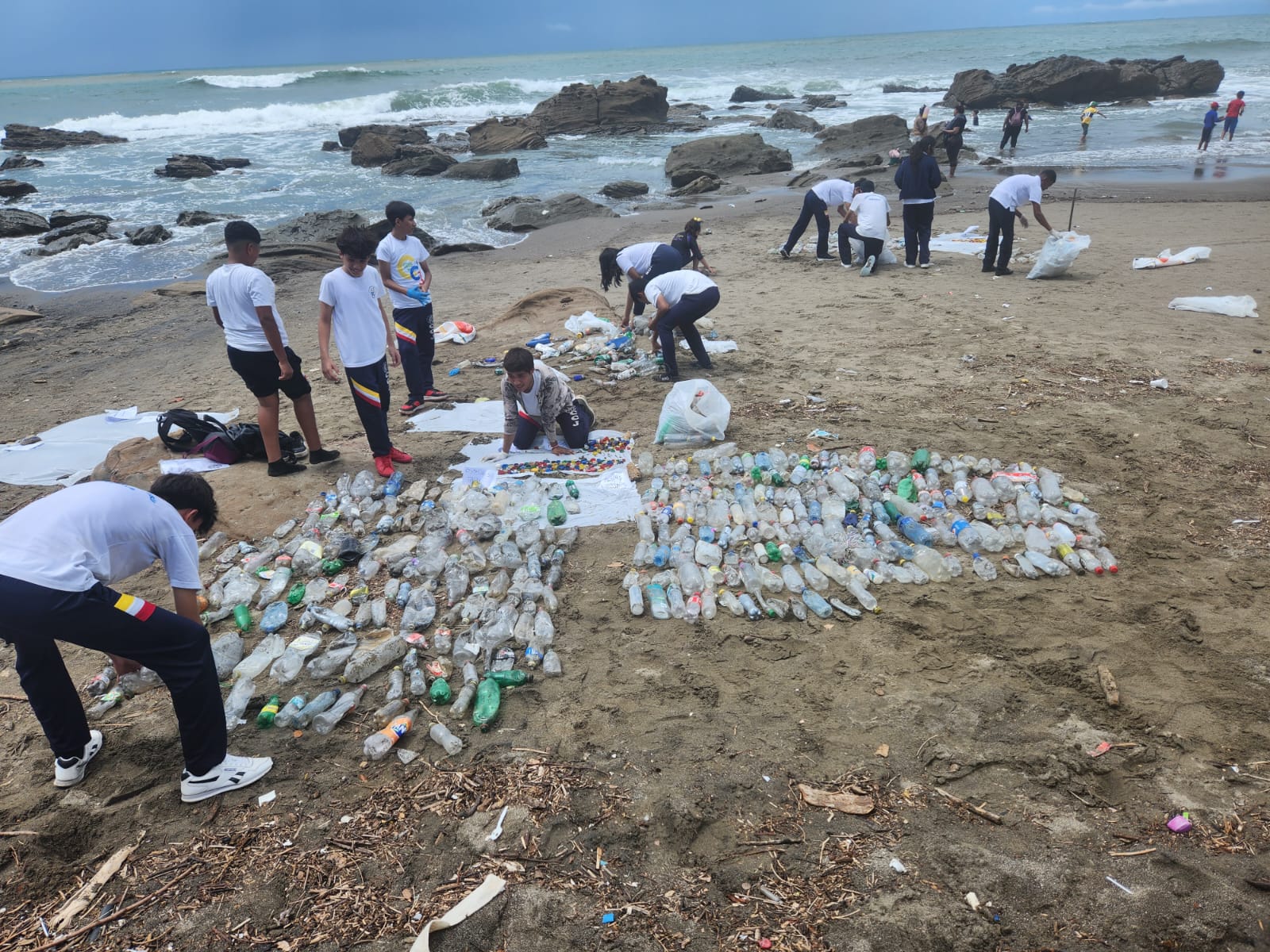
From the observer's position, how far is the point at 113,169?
28.2m

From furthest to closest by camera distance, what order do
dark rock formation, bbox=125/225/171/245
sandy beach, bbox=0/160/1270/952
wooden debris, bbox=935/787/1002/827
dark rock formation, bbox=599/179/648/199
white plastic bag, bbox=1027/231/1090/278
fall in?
dark rock formation, bbox=599/179/648/199 < dark rock formation, bbox=125/225/171/245 < white plastic bag, bbox=1027/231/1090/278 < wooden debris, bbox=935/787/1002/827 < sandy beach, bbox=0/160/1270/952

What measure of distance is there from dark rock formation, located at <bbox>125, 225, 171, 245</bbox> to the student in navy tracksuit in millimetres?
15550

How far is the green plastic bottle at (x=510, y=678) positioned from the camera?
365 centimetres

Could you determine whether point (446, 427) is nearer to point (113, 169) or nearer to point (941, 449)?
point (941, 449)

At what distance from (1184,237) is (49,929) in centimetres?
1420

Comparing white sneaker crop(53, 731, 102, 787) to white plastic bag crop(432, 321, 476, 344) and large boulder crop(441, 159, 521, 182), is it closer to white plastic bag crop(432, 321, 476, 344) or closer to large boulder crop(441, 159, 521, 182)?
white plastic bag crop(432, 321, 476, 344)

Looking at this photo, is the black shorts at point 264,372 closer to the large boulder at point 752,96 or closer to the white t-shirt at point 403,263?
the white t-shirt at point 403,263

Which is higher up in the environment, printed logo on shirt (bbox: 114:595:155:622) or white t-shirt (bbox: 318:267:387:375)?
white t-shirt (bbox: 318:267:387:375)

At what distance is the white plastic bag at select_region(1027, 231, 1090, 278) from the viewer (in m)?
A: 9.20

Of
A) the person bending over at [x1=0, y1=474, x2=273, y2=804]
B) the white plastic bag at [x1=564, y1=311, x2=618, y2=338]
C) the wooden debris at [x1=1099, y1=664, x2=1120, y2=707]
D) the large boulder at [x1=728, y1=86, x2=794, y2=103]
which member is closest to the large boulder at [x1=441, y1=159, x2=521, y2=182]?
the white plastic bag at [x1=564, y1=311, x2=618, y2=338]

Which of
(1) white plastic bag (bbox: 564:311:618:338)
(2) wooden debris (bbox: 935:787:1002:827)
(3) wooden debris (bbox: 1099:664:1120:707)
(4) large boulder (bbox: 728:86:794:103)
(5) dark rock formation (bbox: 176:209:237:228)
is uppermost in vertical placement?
(4) large boulder (bbox: 728:86:794:103)

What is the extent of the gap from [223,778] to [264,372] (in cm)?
315

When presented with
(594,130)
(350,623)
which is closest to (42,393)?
(350,623)

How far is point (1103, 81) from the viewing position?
3344 centimetres
